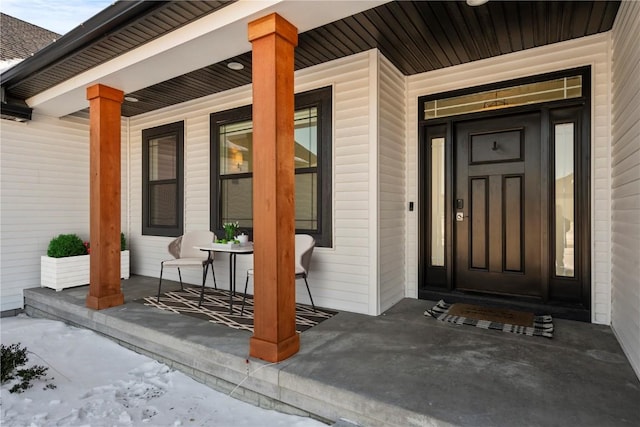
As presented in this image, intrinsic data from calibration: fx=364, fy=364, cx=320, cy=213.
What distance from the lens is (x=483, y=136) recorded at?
12.9ft

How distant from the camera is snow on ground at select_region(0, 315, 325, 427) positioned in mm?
2283

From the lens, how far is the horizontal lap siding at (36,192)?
4.77m

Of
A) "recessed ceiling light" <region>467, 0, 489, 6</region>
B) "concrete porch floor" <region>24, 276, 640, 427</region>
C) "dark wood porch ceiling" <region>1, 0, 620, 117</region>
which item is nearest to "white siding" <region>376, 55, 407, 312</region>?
"dark wood porch ceiling" <region>1, 0, 620, 117</region>

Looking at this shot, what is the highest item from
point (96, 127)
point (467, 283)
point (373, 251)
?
point (96, 127)

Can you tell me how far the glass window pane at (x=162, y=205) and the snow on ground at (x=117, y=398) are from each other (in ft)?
7.89

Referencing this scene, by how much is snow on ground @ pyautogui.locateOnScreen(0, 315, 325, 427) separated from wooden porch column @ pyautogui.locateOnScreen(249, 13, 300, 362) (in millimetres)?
426

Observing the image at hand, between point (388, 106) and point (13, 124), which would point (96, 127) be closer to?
point (13, 124)

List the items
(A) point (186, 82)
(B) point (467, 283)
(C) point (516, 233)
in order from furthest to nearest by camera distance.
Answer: (A) point (186, 82) → (B) point (467, 283) → (C) point (516, 233)

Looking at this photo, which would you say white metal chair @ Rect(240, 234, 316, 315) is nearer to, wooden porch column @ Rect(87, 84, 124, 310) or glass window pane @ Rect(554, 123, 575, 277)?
wooden porch column @ Rect(87, 84, 124, 310)

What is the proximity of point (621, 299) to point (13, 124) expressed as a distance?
22.7ft

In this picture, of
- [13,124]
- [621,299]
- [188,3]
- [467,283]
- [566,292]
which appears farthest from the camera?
[13,124]

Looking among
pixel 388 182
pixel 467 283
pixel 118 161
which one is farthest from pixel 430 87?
pixel 118 161

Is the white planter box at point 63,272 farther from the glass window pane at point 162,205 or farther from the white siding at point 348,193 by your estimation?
the white siding at point 348,193

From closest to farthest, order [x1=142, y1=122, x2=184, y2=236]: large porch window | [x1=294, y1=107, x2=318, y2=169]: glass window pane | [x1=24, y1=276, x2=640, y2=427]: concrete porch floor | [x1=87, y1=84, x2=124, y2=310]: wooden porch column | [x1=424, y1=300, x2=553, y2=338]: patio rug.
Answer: [x1=24, y1=276, x2=640, y2=427]: concrete porch floor < [x1=424, y1=300, x2=553, y2=338]: patio rug < [x1=87, y1=84, x2=124, y2=310]: wooden porch column < [x1=294, y1=107, x2=318, y2=169]: glass window pane < [x1=142, y1=122, x2=184, y2=236]: large porch window
